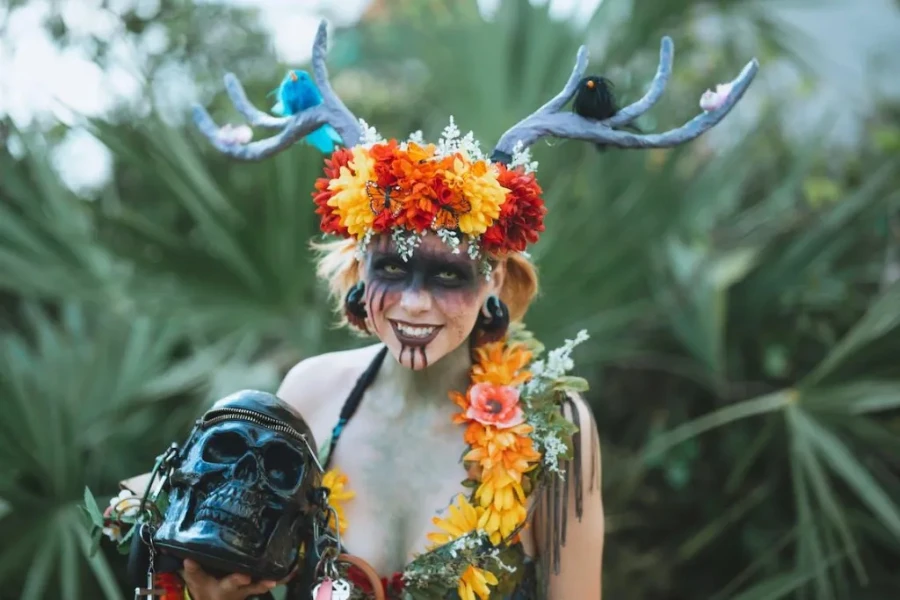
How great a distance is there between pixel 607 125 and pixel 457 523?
2.26 feet

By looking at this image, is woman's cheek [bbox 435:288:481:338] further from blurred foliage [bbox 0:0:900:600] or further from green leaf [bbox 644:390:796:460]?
green leaf [bbox 644:390:796:460]

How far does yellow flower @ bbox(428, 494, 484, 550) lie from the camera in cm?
160

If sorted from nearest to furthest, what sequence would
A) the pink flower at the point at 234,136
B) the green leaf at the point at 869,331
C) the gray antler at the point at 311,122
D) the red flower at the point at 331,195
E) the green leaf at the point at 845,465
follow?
the red flower at the point at 331,195 → the gray antler at the point at 311,122 → the pink flower at the point at 234,136 → the green leaf at the point at 845,465 → the green leaf at the point at 869,331

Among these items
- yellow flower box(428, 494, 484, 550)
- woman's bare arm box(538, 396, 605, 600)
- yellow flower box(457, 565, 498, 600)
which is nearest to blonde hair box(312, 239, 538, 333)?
woman's bare arm box(538, 396, 605, 600)

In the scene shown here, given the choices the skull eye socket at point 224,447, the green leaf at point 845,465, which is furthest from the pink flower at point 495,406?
the green leaf at point 845,465

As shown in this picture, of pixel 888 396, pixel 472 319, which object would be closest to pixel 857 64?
pixel 888 396

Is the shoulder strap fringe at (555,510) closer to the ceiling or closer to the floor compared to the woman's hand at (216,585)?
closer to the ceiling

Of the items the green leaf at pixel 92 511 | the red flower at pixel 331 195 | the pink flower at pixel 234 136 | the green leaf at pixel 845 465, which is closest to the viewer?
the green leaf at pixel 92 511

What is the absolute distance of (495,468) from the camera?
1624 mm

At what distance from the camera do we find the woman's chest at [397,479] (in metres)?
1.63

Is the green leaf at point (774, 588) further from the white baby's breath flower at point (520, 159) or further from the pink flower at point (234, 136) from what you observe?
the pink flower at point (234, 136)

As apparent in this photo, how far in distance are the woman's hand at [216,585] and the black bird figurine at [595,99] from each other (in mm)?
874

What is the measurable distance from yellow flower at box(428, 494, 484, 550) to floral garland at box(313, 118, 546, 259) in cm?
42

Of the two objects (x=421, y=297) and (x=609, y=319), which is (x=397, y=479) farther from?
(x=609, y=319)
